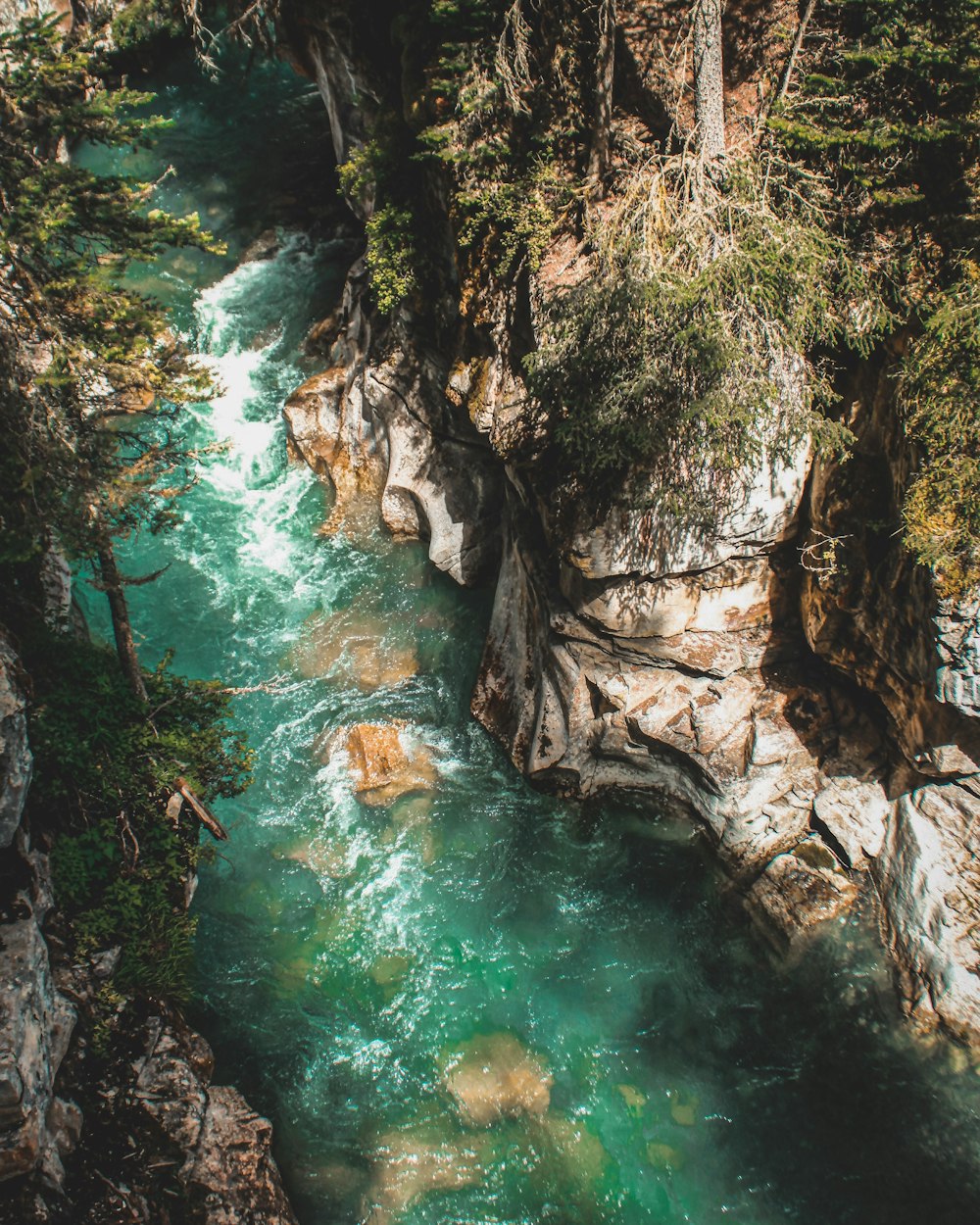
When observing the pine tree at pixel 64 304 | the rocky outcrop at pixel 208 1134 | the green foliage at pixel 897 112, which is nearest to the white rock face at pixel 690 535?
the green foliage at pixel 897 112

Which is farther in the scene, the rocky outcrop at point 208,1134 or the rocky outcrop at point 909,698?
the rocky outcrop at point 909,698

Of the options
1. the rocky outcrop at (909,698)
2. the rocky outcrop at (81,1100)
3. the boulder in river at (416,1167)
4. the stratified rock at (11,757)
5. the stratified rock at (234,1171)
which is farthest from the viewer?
the rocky outcrop at (909,698)

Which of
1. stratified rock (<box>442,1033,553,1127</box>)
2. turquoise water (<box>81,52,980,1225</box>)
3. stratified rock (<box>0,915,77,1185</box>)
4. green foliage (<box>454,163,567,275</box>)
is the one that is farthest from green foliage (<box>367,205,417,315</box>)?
stratified rock (<box>442,1033,553,1127</box>)

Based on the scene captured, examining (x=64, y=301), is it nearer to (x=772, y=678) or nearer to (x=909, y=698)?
(x=772, y=678)

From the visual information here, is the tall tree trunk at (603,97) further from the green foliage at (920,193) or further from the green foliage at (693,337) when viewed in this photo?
the green foliage at (920,193)

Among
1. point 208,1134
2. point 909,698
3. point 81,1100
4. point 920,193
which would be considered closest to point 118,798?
point 81,1100

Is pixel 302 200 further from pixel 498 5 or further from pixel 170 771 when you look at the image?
pixel 170 771
